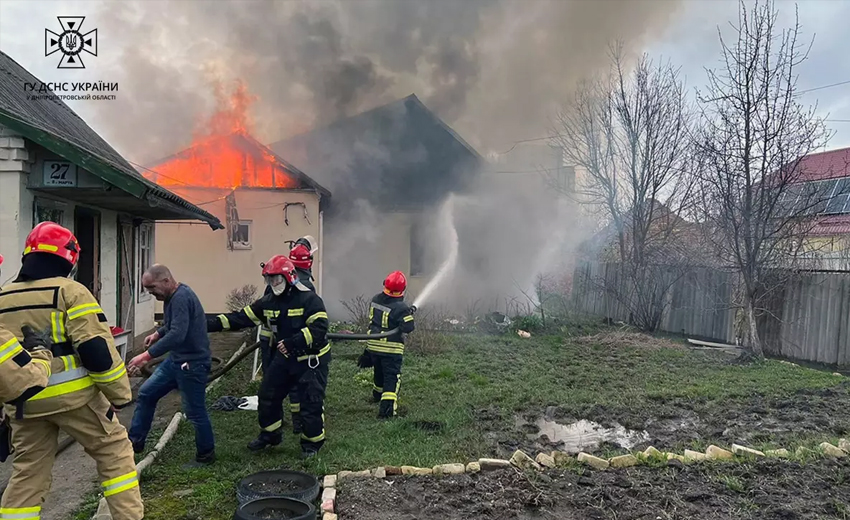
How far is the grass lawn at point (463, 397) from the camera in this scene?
4578 millimetres

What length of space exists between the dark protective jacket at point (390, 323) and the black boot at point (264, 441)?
168 centimetres

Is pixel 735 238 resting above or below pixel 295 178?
below

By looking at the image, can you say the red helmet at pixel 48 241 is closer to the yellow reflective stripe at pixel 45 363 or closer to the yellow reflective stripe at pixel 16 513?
the yellow reflective stripe at pixel 45 363

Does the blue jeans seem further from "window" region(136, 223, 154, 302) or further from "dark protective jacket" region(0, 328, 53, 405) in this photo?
"window" region(136, 223, 154, 302)

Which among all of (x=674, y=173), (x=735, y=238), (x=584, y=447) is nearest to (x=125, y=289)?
(x=584, y=447)

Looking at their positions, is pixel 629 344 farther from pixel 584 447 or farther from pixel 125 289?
pixel 125 289

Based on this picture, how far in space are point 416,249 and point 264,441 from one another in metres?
13.6

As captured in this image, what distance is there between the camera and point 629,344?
11.7m

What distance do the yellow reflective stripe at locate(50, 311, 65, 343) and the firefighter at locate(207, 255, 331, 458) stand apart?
185 cm

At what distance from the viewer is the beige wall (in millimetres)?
15812

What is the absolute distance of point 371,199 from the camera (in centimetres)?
1836

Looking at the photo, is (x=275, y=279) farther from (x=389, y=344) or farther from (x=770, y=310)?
(x=770, y=310)

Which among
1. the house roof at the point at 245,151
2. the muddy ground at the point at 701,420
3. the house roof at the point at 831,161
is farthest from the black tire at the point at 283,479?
the house roof at the point at 831,161

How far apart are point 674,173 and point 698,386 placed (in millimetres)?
9069
